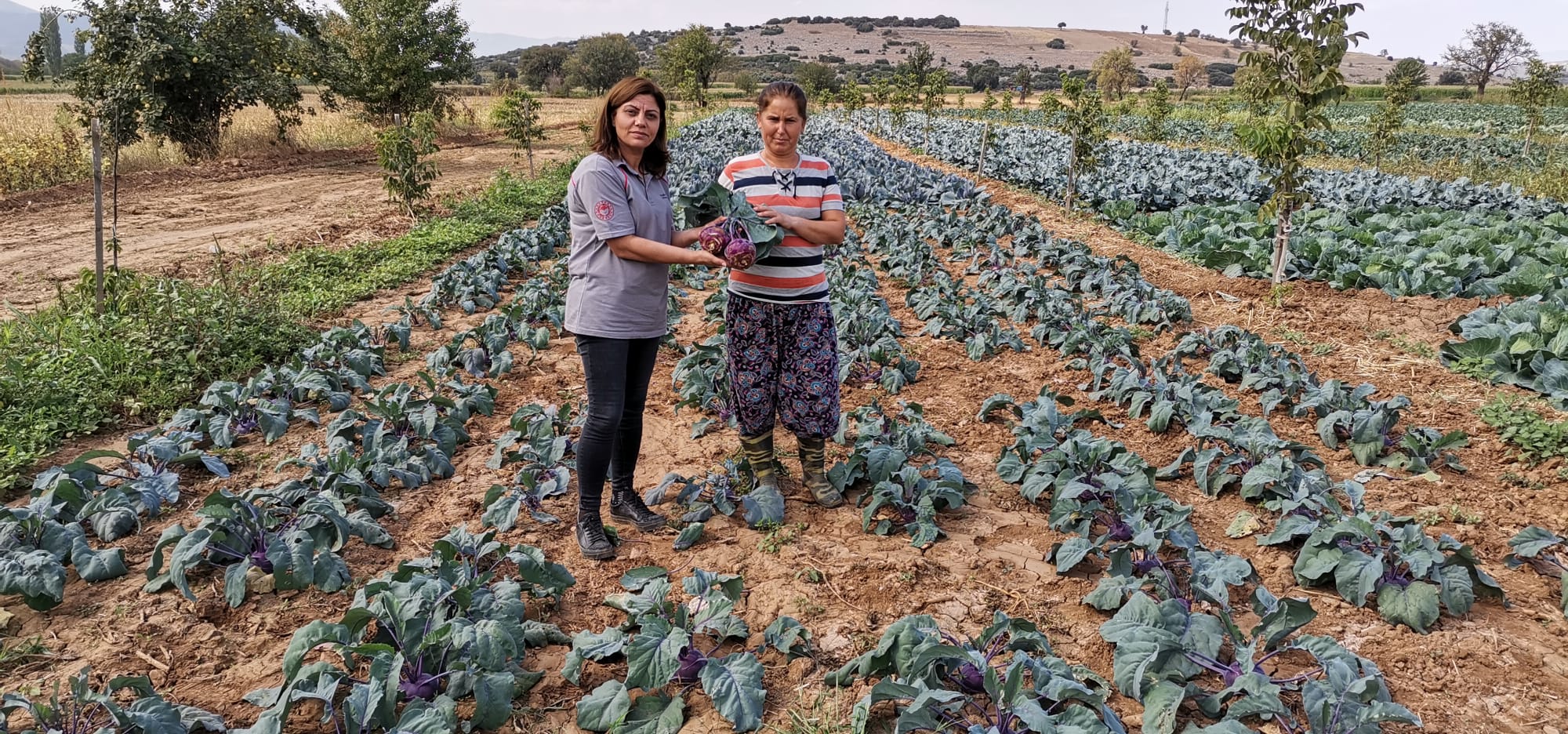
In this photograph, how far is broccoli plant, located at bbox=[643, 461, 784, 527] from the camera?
3650 millimetres

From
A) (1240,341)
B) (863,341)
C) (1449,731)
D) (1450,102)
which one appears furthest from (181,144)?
(1450,102)

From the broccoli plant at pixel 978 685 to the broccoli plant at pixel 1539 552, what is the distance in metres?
2.09

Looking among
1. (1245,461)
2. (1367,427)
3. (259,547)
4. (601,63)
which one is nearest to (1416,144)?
(1367,427)

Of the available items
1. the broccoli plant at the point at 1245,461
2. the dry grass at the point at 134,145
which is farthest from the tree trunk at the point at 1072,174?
the dry grass at the point at 134,145

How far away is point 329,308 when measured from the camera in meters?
7.26

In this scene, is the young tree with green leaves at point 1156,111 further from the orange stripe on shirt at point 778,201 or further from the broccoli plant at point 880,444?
the orange stripe on shirt at point 778,201

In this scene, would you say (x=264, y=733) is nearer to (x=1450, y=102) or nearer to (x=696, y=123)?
(x=696, y=123)

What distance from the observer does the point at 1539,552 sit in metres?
3.34

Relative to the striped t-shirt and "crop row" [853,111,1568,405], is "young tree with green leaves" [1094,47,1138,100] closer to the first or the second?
"crop row" [853,111,1568,405]

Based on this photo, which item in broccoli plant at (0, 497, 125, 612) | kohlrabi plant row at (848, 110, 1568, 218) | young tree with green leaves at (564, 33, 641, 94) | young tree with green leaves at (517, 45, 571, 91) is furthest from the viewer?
young tree with green leaves at (517, 45, 571, 91)

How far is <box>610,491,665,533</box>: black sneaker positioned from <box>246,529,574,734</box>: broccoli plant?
687mm

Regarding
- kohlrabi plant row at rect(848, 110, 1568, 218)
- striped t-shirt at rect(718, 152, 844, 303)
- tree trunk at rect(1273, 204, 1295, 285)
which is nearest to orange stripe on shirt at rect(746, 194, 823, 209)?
striped t-shirt at rect(718, 152, 844, 303)

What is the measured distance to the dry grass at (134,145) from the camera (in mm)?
13328

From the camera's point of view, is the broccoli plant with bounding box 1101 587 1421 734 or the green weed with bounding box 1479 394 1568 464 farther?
the green weed with bounding box 1479 394 1568 464
